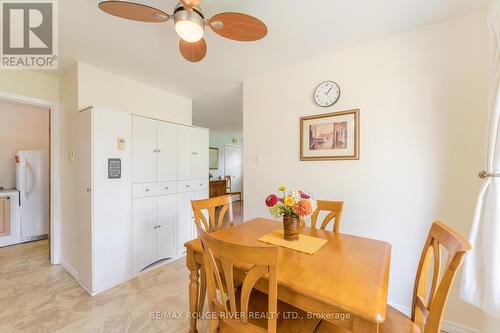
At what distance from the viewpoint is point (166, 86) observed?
9.39ft

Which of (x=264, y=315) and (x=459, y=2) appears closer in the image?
(x=264, y=315)

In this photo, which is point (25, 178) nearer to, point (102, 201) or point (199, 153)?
point (102, 201)

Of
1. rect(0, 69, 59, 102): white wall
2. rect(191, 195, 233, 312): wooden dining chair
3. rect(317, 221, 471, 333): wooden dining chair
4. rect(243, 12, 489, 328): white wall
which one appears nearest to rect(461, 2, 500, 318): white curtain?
rect(243, 12, 489, 328): white wall

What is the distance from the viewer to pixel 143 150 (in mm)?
2395

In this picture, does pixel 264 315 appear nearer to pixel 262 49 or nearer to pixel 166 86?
pixel 262 49

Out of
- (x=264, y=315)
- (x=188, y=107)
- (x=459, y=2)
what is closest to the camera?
(x=264, y=315)

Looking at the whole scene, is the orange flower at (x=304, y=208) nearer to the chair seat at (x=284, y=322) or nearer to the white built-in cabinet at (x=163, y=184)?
the chair seat at (x=284, y=322)

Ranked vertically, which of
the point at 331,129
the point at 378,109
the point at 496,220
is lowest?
the point at 496,220

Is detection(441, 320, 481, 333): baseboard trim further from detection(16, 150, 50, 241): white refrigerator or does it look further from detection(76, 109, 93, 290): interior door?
detection(16, 150, 50, 241): white refrigerator

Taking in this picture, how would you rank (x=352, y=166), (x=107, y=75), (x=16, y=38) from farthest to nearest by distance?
(x=107, y=75) → (x=352, y=166) → (x=16, y=38)

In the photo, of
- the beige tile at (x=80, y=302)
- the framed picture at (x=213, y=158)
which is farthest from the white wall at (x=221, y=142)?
the beige tile at (x=80, y=302)

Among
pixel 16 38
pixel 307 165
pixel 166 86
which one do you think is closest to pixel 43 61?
pixel 16 38

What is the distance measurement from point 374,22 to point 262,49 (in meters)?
0.94

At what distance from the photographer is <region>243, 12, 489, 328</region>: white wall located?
1.52 m
